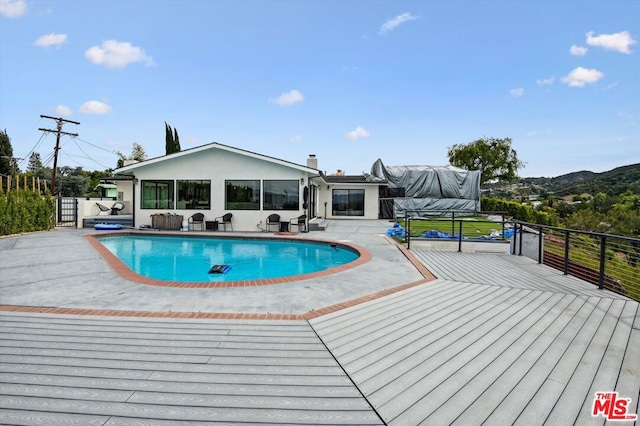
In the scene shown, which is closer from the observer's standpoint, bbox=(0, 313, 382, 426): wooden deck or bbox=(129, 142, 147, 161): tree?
bbox=(0, 313, 382, 426): wooden deck

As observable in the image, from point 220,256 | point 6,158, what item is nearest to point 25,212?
point 220,256

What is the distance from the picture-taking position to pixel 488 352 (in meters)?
2.96

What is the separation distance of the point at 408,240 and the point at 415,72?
1221 centimetres

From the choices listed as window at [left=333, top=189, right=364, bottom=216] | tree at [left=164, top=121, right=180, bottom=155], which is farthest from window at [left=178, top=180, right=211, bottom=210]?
tree at [left=164, top=121, right=180, bottom=155]

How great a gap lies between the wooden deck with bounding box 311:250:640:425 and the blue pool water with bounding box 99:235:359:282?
14.1 feet

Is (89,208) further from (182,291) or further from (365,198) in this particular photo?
(365,198)

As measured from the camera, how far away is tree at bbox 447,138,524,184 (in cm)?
3816

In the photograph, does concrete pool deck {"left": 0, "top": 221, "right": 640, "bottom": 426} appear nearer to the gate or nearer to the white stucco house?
the white stucco house

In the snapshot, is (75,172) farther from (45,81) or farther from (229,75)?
(229,75)

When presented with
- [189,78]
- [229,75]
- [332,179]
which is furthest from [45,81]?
[332,179]

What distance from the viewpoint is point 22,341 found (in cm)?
313

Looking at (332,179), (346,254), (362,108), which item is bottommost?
(346,254)

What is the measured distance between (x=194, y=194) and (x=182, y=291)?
35.9 feet

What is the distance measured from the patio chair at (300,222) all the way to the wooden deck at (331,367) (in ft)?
33.1
